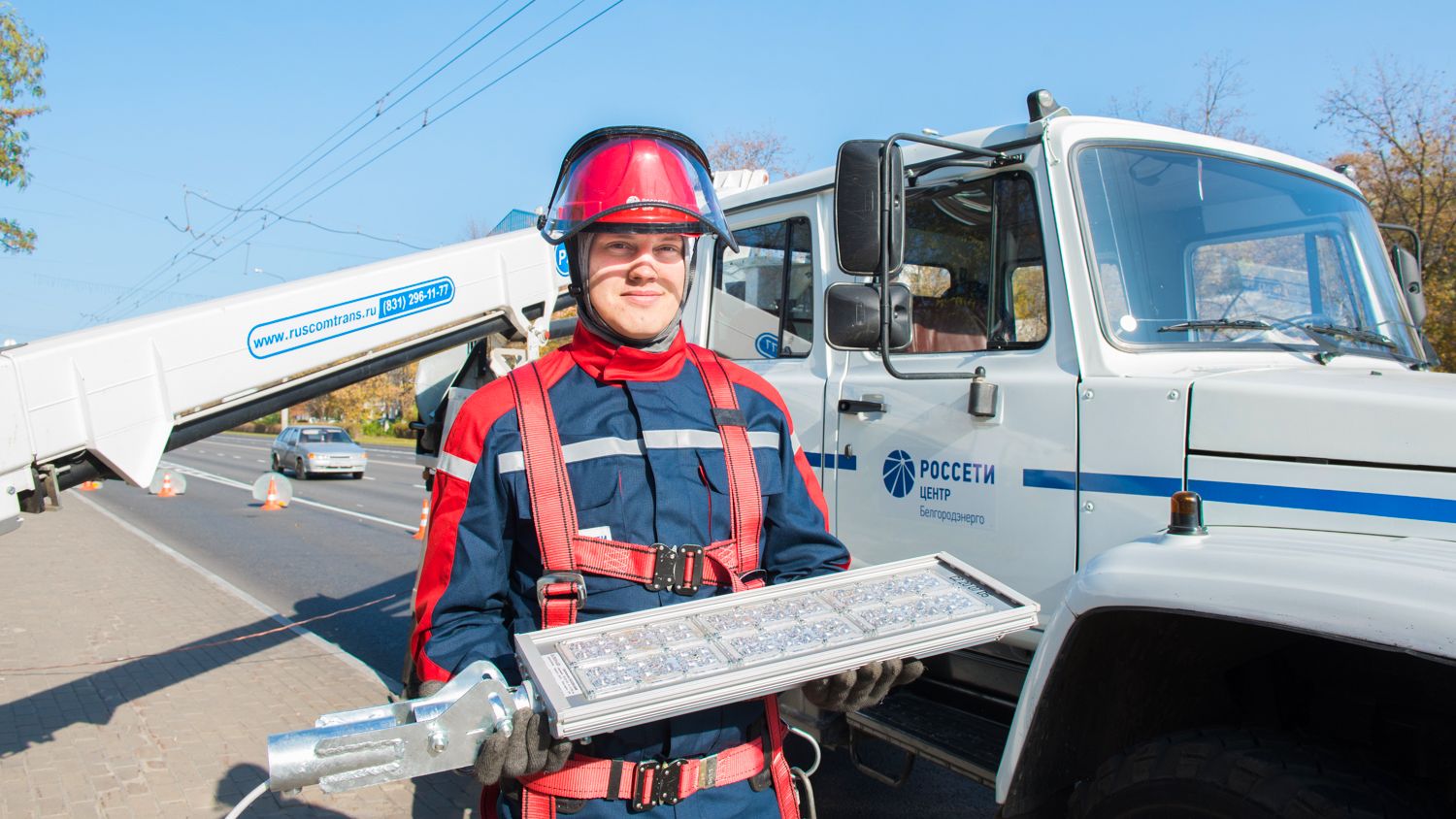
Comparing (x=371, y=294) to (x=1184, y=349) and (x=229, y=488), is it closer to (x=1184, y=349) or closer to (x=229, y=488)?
(x=1184, y=349)

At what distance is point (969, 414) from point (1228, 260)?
981 millimetres

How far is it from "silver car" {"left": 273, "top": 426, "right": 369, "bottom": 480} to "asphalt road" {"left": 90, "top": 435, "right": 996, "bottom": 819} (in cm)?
58

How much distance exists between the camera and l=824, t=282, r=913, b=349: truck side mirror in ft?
10.0

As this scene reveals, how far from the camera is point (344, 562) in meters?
11.7

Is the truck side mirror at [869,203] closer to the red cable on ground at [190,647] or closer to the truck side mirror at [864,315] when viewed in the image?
the truck side mirror at [864,315]

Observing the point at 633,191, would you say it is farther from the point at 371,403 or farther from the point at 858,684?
the point at 371,403

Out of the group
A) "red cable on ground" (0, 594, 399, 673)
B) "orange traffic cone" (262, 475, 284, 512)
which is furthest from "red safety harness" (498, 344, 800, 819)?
"orange traffic cone" (262, 475, 284, 512)

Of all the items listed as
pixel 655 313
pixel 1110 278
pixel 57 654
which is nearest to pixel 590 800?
pixel 655 313

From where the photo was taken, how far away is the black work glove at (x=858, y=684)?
186 centimetres

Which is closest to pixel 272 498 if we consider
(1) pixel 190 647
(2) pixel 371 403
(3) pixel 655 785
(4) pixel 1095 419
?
(1) pixel 190 647

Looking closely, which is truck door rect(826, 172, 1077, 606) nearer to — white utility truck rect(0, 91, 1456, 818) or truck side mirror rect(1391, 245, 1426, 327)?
white utility truck rect(0, 91, 1456, 818)

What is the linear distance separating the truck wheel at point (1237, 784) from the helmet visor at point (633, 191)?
1605 millimetres

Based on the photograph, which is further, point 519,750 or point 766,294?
point 766,294

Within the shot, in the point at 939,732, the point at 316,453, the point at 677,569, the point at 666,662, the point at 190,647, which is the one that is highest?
the point at 677,569
